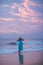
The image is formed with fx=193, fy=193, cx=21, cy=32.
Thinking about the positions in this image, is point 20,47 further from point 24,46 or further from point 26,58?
point 26,58

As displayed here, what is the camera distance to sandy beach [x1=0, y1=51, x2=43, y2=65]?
4.97 meters

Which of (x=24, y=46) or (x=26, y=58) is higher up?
(x=24, y=46)

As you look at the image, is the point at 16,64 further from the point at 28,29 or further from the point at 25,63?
the point at 28,29

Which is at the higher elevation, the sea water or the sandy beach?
the sea water

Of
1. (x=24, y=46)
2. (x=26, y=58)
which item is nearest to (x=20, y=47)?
(x=24, y=46)

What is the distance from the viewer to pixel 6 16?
4.96 metres

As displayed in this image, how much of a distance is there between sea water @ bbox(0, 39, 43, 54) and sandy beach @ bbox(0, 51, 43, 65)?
10 centimetres

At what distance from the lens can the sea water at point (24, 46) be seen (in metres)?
4.99

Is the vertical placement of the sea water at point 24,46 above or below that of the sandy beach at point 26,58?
above

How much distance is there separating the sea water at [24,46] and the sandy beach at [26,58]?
0.34 ft

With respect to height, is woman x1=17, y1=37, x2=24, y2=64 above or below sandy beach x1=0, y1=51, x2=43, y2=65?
above

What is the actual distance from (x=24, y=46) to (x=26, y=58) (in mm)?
318

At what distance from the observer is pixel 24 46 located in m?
5.07

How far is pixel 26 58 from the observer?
5062 mm
